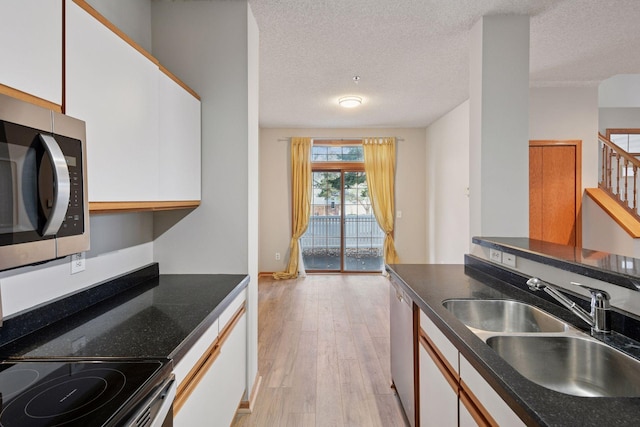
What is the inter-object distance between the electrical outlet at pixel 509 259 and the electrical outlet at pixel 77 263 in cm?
228

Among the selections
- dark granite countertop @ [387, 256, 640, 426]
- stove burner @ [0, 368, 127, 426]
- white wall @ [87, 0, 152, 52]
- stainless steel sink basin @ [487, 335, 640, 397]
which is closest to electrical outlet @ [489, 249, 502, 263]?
dark granite countertop @ [387, 256, 640, 426]

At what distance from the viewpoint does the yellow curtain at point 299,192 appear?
20.1 feet

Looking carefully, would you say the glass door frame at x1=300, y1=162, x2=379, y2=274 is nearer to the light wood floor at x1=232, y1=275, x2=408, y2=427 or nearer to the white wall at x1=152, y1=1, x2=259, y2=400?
the light wood floor at x1=232, y1=275, x2=408, y2=427

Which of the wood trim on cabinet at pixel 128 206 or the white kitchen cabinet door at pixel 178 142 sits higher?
the white kitchen cabinet door at pixel 178 142

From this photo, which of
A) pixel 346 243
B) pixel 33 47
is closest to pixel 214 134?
pixel 33 47

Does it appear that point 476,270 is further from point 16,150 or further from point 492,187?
point 16,150

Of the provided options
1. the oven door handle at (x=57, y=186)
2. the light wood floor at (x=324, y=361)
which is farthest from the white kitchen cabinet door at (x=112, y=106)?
the light wood floor at (x=324, y=361)

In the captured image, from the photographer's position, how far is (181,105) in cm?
194

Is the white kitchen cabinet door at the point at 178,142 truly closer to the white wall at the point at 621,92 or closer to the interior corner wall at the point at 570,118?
the interior corner wall at the point at 570,118

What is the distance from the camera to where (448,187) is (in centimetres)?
520

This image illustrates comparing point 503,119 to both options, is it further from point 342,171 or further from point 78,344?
point 342,171

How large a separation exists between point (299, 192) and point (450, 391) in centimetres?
501

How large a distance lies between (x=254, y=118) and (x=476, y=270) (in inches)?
76.2

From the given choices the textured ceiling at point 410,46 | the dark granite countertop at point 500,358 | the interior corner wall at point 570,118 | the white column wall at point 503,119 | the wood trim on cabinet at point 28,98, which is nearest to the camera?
the dark granite countertop at point 500,358
